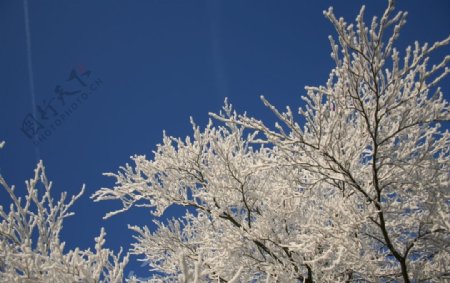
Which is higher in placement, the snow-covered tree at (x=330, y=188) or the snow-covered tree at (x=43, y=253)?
the snow-covered tree at (x=330, y=188)

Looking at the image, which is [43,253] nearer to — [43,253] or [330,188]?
[43,253]

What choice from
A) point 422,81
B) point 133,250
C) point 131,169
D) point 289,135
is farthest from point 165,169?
point 422,81

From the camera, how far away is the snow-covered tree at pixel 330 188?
2883 mm

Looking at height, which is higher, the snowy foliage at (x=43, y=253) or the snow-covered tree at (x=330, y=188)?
the snow-covered tree at (x=330, y=188)

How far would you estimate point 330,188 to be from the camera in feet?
21.7

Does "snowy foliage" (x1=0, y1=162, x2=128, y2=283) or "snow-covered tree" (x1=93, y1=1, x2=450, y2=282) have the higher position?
"snow-covered tree" (x1=93, y1=1, x2=450, y2=282)

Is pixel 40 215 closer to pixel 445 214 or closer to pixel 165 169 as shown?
pixel 165 169

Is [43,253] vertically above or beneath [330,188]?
beneath

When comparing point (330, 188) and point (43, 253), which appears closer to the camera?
point (43, 253)

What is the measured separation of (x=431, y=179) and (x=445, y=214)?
436 millimetres

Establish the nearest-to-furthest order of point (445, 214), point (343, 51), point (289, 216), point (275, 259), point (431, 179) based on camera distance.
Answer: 1. point (343, 51)
2. point (445, 214)
3. point (431, 179)
4. point (275, 259)
5. point (289, 216)

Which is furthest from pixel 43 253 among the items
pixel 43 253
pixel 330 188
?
pixel 330 188

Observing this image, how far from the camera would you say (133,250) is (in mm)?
6559

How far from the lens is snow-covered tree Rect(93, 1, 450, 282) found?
113 inches
